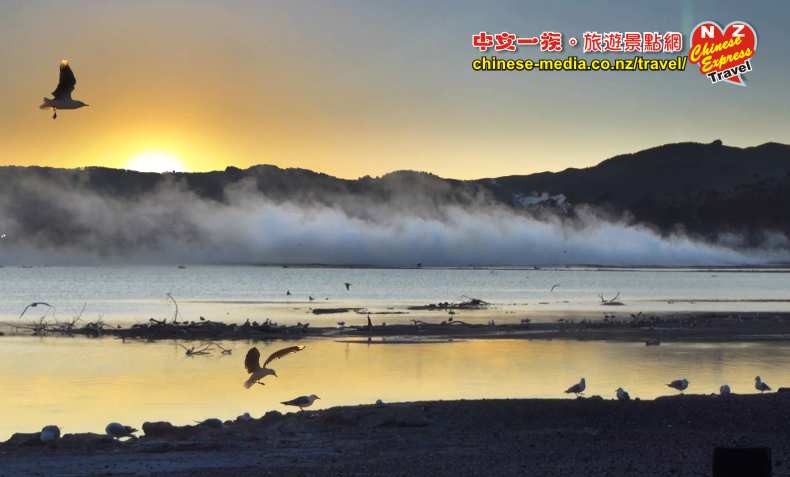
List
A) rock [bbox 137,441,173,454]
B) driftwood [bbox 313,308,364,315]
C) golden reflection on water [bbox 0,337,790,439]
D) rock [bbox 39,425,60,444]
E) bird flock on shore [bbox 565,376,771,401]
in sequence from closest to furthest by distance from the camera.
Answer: rock [bbox 137,441,173,454] < rock [bbox 39,425,60,444] < bird flock on shore [bbox 565,376,771,401] < golden reflection on water [bbox 0,337,790,439] < driftwood [bbox 313,308,364,315]

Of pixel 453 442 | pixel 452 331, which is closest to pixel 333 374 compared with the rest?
pixel 453 442

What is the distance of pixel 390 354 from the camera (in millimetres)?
35844

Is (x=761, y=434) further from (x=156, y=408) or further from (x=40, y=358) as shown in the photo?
(x=40, y=358)

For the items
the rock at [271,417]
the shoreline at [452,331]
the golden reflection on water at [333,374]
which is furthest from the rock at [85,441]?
the shoreline at [452,331]

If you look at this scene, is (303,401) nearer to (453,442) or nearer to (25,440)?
(453,442)

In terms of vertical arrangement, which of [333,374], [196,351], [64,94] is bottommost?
[333,374]

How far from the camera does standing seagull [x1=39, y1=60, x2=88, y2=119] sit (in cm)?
1841

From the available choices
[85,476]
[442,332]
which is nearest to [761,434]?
[85,476]

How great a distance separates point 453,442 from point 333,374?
1286 centimetres

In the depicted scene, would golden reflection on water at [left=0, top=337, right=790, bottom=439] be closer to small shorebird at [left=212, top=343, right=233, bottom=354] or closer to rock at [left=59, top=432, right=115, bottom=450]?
small shorebird at [left=212, top=343, right=233, bottom=354]

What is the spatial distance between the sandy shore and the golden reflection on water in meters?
3.63

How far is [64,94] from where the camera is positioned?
1877 centimetres

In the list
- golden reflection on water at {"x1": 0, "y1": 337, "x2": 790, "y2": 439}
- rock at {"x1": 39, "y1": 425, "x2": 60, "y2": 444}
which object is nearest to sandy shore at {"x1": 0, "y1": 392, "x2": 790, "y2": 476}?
rock at {"x1": 39, "y1": 425, "x2": 60, "y2": 444}

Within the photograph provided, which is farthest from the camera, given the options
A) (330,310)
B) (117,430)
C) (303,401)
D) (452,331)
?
(330,310)
